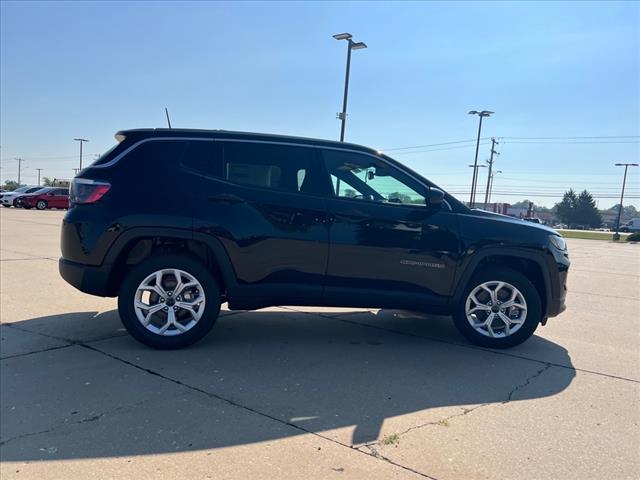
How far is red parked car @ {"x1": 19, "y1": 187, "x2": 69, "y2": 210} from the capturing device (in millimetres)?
35750

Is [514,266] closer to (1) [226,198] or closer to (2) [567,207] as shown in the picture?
(1) [226,198]

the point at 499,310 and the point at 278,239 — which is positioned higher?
the point at 278,239

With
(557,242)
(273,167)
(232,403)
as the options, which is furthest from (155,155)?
(557,242)

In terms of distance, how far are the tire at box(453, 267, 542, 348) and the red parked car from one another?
120 feet

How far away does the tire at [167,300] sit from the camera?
4.52 metres

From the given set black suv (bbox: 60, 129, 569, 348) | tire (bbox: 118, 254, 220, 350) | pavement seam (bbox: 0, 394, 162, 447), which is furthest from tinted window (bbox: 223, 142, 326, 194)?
pavement seam (bbox: 0, 394, 162, 447)

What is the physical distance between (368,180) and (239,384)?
2256 millimetres

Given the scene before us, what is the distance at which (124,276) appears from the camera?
15.8ft

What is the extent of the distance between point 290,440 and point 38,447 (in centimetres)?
144

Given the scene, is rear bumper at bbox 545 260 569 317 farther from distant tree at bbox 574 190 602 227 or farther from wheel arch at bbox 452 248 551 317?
distant tree at bbox 574 190 602 227

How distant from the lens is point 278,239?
15.4ft

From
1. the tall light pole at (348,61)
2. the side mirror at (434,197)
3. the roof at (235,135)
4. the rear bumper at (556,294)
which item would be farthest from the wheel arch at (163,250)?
the tall light pole at (348,61)

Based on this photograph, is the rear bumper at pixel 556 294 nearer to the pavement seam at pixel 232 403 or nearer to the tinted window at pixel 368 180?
the tinted window at pixel 368 180

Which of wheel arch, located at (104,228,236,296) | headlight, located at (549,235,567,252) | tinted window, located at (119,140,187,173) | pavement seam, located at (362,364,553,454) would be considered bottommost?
pavement seam, located at (362,364,553,454)
